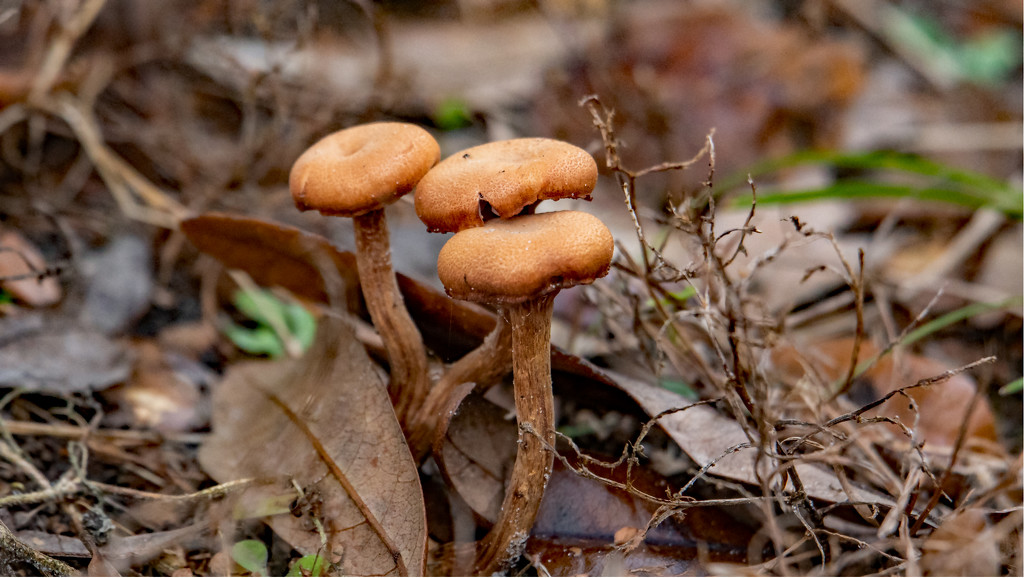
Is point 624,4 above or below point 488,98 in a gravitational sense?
above

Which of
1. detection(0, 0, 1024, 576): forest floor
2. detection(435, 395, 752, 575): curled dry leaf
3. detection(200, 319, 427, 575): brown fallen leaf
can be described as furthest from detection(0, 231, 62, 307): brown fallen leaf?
detection(435, 395, 752, 575): curled dry leaf

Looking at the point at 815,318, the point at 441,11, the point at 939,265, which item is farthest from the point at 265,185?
the point at 441,11

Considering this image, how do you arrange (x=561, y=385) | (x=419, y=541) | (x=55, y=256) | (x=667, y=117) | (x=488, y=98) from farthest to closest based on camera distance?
(x=488, y=98)
(x=667, y=117)
(x=55, y=256)
(x=561, y=385)
(x=419, y=541)

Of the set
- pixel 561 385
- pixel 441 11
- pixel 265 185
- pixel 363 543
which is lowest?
pixel 363 543

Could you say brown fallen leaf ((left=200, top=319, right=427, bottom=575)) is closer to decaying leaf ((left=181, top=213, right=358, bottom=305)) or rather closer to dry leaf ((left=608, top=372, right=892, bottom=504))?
decaying leaf ((left=181, top=213, right=358, bottom=305))

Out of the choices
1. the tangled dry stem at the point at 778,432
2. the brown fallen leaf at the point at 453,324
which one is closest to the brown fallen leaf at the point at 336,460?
the brown fallen leaf at the point at 453,324

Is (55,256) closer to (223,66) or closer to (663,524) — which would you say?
(223,66)

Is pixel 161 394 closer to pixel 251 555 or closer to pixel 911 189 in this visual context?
pixel 251 555
